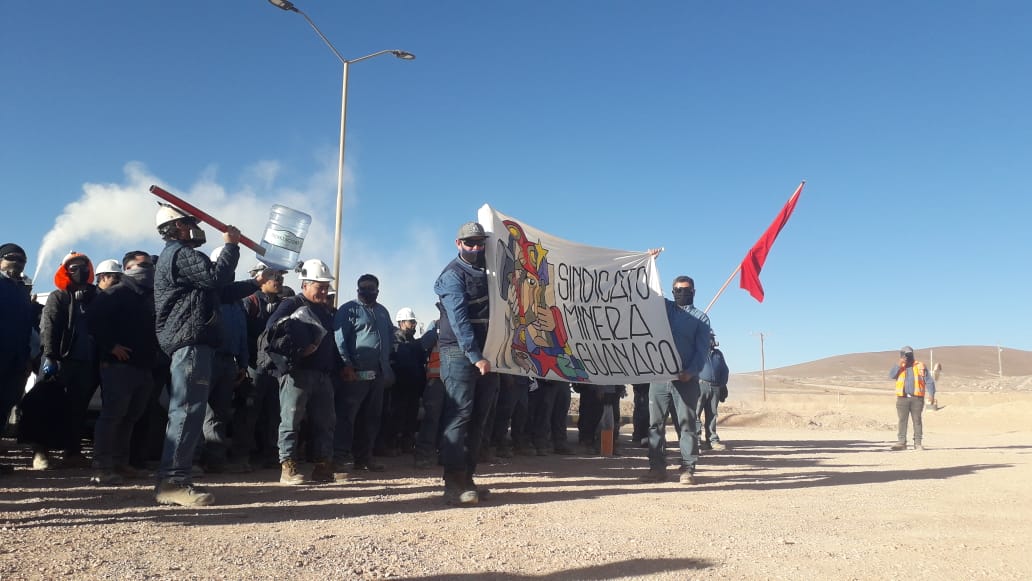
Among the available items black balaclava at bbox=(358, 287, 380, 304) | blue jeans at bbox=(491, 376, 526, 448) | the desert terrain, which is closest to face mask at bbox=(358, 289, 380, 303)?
black balaclava at bbox=(358, 287, 380, 304)

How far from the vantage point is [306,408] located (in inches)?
298

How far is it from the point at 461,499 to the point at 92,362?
434cm

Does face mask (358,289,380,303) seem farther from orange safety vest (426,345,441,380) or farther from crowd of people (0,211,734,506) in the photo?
orange safety vest (426,345,441,380)

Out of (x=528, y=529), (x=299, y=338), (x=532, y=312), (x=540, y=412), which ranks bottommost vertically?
(x=528, y=529)

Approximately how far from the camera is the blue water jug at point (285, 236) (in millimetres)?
7223

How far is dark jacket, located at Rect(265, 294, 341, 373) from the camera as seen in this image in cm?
713

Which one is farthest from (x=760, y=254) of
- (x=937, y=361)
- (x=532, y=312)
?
(x=937, y=361)

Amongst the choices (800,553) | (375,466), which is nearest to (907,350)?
(375,466)

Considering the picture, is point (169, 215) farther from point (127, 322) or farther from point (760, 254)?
point (760, 254)

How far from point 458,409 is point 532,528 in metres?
1.34

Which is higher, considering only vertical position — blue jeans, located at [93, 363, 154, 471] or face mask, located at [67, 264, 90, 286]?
face mask, located at [67, 264, 90, 286]

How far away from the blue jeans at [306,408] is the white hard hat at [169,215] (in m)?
1.94

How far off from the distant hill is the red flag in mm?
117577

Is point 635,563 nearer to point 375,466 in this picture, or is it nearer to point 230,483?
point 230,483
